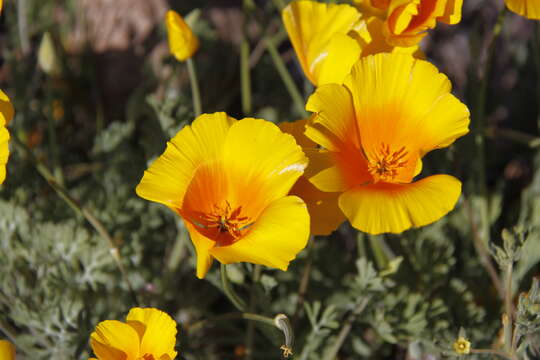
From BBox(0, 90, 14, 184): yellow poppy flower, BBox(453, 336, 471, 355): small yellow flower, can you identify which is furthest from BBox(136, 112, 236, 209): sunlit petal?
BBox(453, 336, 471, 355): small yellow flower

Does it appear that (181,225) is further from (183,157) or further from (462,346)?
(462,346)

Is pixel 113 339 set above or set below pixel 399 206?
below

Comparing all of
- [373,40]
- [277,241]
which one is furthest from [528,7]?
[277,241]

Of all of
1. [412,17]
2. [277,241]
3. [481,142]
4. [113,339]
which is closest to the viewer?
[277,241]

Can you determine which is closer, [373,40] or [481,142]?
[373,40]

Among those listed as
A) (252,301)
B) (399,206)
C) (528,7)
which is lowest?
(252,301)

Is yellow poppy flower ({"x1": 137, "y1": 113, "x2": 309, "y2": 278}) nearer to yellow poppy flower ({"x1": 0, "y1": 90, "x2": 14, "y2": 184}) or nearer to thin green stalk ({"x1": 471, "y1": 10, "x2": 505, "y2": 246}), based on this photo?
yellow poppy flower ({"x1": 0, "y1": 90, "x2": 14, "y2": 184})

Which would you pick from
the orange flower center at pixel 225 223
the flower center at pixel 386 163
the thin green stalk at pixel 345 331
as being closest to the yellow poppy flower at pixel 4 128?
the orange flower center at pixel 225 223
